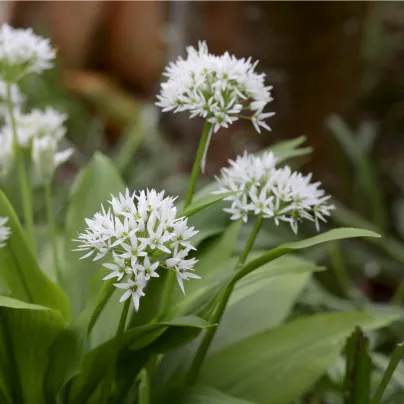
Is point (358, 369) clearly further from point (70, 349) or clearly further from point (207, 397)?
point (70, 349)

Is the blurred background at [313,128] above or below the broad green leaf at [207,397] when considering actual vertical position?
above

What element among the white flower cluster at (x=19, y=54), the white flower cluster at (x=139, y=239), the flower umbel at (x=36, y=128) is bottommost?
the white flower cluster at (x=139, y=239)

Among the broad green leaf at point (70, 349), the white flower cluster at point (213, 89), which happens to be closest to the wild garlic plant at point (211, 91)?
the white flower cluster at point (213, 89)

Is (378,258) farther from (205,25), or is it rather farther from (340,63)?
(205,25)

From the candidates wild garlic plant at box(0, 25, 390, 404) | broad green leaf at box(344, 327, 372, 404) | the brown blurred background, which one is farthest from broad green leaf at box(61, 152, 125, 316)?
the brown blurred background

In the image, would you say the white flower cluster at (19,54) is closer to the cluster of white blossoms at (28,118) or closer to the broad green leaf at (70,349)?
the cluster of white blossoms at (28,118)
